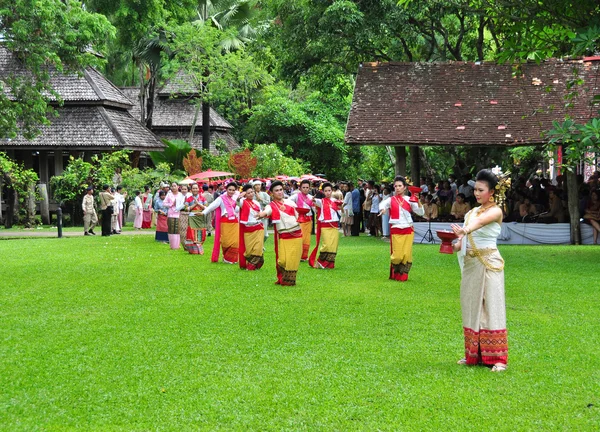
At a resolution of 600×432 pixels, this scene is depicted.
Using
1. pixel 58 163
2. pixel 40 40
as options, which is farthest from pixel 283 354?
pixel 58 163

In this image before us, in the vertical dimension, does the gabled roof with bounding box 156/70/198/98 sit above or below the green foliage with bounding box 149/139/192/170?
above

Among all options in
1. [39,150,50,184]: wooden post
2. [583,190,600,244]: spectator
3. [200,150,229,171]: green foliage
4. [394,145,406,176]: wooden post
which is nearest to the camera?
[583,190,600,244]: spectator

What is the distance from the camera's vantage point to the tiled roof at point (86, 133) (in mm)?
36125

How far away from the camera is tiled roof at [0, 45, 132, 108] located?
123 feet

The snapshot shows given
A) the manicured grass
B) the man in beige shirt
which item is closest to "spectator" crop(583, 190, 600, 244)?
the manicured grass

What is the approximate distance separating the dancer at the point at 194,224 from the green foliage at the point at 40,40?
286 inches

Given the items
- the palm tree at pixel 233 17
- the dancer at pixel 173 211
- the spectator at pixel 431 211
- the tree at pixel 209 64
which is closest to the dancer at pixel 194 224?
the dancer at pixel 173 211

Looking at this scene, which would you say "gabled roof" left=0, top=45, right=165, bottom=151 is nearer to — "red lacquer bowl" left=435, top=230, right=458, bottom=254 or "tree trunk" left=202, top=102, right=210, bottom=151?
"tree trunk" left=202, top=102, right=210, bottom=151

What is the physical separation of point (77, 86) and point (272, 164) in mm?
8950

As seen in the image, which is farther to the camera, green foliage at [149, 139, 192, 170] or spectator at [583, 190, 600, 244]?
green foliage at [149, 139, 192, 170]

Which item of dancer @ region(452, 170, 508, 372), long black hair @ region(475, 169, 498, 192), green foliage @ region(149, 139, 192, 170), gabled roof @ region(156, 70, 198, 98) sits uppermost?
gabled roof @ region(156, 70, 198, 98)

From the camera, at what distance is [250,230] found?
16641mm

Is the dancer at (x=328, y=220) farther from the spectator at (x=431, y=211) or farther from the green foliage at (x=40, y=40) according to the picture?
the green foliage at (x=40, y=40)

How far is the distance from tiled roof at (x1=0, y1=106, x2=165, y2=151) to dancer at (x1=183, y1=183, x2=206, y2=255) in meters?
16.3
